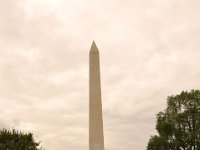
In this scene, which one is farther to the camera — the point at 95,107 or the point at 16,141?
the point at 16,141

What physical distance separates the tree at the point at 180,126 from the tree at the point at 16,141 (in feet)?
60.6

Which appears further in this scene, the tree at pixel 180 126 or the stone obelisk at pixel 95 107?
the tree at pixel 180 126

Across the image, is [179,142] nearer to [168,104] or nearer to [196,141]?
[196,141]

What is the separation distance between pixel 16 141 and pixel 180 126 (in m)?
24.8

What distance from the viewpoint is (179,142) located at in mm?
59969

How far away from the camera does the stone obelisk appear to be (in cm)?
4066

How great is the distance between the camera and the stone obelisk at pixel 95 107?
4066 cm

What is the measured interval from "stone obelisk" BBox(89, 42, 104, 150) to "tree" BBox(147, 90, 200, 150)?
22.1m

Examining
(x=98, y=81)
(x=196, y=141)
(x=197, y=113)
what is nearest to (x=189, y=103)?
(x=197, y=113)

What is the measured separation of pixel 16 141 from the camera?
59562mm

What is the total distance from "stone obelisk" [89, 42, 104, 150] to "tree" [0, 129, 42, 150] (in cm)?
2083

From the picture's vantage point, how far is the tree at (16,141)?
2275 inches

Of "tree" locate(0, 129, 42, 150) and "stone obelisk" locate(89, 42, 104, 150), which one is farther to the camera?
"tree" locate(0, 129, 42, 150)

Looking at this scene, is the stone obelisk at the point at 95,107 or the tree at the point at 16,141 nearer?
the stone obelisk at the point at 95,107
